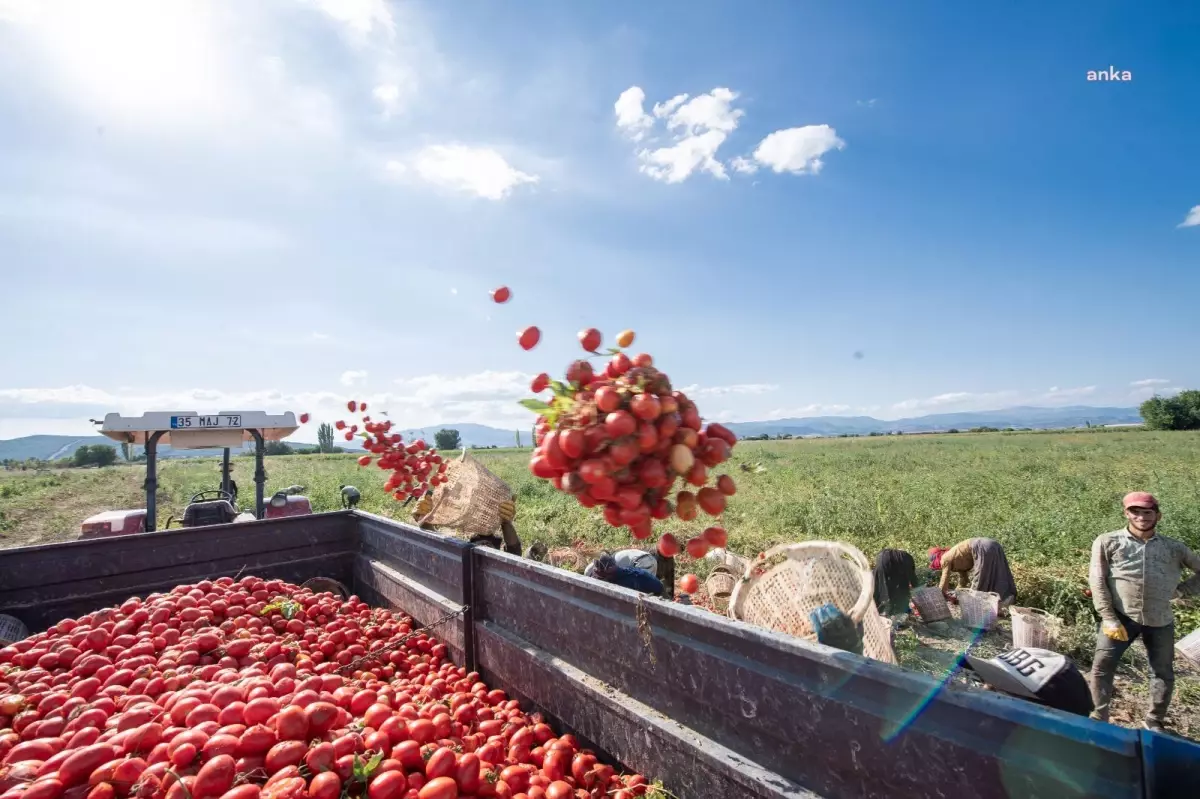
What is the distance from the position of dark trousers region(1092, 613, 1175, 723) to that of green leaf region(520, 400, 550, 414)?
5.49 metres

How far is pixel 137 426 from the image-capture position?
581cm

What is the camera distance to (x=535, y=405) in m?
2.25

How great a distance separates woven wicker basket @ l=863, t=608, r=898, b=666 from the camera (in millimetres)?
4449

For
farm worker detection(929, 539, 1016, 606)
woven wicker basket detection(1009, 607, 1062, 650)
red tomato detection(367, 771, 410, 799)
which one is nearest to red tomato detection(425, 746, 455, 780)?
red tomato detection(367, 771, 410, 799)

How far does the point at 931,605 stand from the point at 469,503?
539cm

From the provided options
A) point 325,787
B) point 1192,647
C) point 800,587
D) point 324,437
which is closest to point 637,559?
point 800,587

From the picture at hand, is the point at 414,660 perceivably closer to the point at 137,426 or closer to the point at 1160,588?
the point at 137,426

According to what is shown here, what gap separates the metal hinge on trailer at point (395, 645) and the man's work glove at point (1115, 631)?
530 cm

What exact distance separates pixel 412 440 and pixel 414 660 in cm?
302

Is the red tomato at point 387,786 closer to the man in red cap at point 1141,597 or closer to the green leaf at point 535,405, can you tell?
the green leaf at point 535,405

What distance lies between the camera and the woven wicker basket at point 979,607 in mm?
6609

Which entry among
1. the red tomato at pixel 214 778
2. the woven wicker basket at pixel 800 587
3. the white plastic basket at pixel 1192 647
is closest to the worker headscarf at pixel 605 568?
the woven wicker basket at pixel 800 587

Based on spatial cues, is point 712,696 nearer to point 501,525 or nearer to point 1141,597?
point 501,525

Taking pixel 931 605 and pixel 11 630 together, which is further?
pixel 931 605
